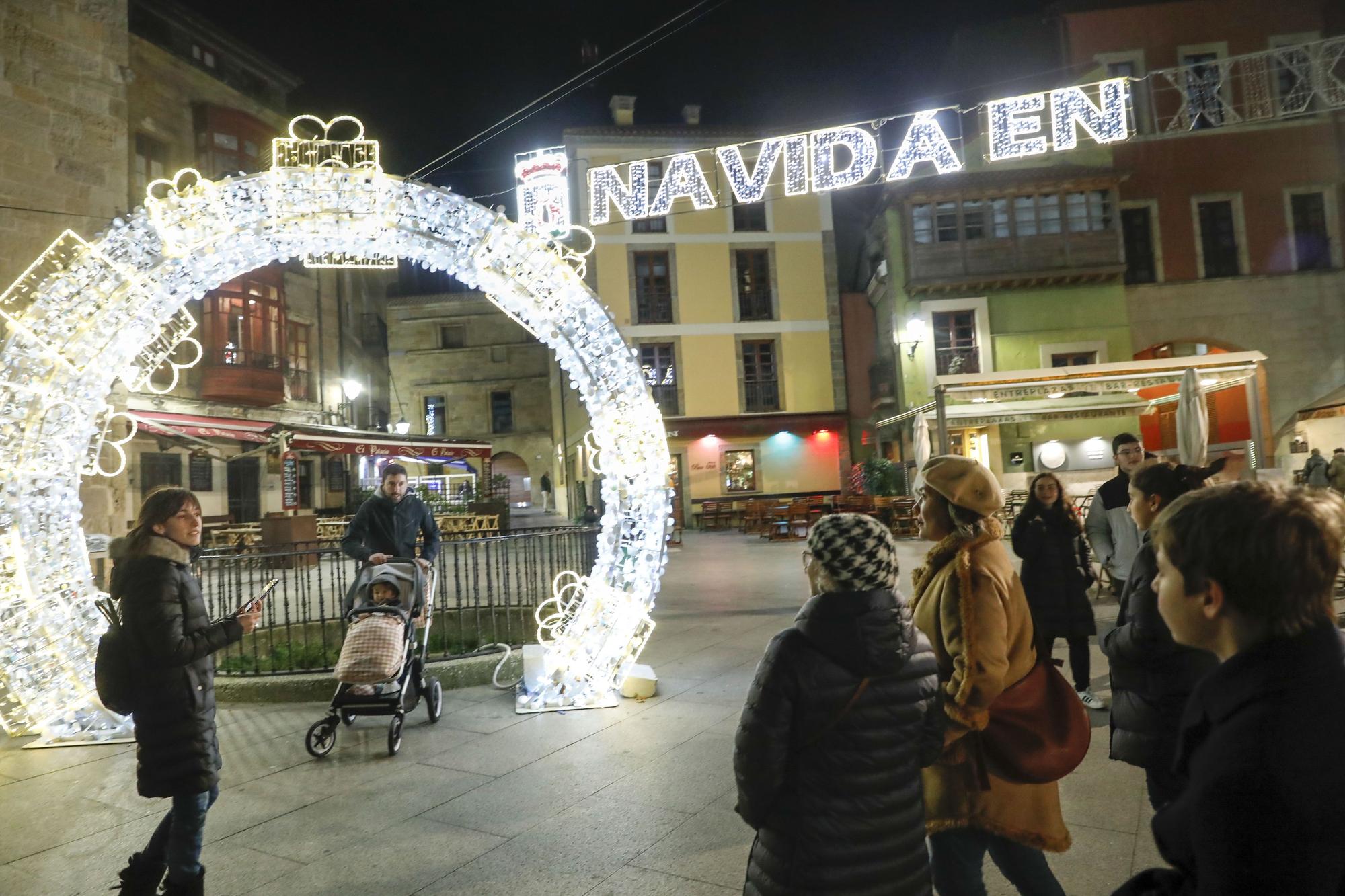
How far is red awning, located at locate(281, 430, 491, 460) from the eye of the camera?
18.2 m

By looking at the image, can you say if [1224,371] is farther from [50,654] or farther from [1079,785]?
[50,654]

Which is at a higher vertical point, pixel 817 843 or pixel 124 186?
pixel 124 186

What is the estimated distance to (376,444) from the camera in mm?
19812

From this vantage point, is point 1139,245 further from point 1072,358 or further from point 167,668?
point 167,668

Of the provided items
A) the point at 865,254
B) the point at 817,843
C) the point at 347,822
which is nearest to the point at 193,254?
the point at 347,822

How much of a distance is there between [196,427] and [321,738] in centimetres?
1531

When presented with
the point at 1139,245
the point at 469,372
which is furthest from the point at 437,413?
the point at 1139,245

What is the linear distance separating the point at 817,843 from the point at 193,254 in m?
5.75

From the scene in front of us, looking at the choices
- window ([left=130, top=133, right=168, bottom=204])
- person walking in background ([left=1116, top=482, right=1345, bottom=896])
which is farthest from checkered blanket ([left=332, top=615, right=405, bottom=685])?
window ([left=130, top=133, right=168, bottom=204])

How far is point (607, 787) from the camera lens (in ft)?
14.6

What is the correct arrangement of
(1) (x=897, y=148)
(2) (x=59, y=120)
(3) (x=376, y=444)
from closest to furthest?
1. (2) (x=59, y=120)
2. (1) (x=897, y=148)
3. (3) (x=376, y=444)

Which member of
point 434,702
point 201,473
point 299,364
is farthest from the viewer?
point 299,364

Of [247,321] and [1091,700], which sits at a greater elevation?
[247,321]

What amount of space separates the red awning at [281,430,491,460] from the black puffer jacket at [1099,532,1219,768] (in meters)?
17.8
